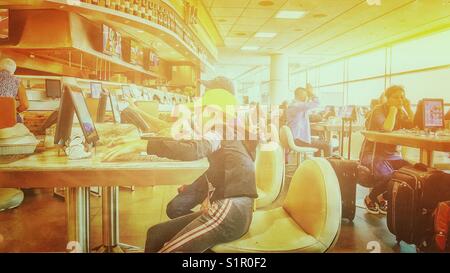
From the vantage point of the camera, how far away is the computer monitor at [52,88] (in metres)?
4.03

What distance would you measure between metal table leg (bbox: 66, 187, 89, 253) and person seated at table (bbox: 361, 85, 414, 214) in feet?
7.84

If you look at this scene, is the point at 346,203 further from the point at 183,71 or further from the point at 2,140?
the point at 183,71

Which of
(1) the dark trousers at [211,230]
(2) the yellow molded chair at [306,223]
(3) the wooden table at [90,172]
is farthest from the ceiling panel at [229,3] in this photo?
(1) the dark trousers at [211,230]

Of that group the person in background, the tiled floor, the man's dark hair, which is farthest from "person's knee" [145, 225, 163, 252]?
the man's dark hair

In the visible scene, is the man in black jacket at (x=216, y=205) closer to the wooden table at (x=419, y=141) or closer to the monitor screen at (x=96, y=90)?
the wooden table at (x=419, y=141)

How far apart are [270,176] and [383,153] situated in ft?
4.91

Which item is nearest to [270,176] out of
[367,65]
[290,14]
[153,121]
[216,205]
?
[216,205]

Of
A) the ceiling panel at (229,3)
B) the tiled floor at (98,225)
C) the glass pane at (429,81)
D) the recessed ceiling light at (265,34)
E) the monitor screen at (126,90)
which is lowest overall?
the tiled floor at (98,225)

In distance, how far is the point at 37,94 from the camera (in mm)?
4105

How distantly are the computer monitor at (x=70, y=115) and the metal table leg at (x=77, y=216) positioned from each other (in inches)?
10.6

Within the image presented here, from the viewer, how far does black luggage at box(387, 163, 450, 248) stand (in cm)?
221

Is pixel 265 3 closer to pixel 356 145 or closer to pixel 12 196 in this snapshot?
pixel 356 145

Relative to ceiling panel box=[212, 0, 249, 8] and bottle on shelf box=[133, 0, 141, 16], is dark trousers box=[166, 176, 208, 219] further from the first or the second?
ceiling panel box=[212, 0, 249, 8]
